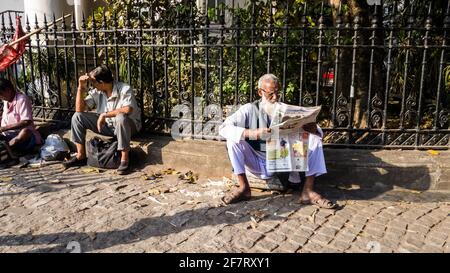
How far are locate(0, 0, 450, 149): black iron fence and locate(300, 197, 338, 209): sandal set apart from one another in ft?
3.34

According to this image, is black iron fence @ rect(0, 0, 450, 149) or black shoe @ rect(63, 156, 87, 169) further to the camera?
black shoe @ rect(63, 156, 87, 169)

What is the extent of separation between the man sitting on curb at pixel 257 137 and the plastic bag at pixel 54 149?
2726mm

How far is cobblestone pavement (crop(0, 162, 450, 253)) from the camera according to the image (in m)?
3.33

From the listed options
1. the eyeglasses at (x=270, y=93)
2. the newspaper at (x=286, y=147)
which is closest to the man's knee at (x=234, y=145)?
the newspaper at (x=286, y=147)

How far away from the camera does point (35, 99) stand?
22.3 feet

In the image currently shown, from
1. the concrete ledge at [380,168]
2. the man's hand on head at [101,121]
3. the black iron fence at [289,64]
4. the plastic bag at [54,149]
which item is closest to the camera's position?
the concrete ledge at [380,168]

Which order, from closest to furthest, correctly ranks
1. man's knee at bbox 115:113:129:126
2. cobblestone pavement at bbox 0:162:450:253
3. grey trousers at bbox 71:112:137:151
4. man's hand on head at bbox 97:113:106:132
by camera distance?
1. cobblestone pavement at bbox 0:162:450:253
2. man's knee at bbox 115:113:129:126
3. man's hand on head at bbox 97:113:106:132
4. grey trousers at bbox 71:112:137:151

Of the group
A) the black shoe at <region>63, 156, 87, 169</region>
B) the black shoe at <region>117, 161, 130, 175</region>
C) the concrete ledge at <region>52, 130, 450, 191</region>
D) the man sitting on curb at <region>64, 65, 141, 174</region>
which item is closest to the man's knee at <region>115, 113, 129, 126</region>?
the man sitting on curb at <region>64, 65, 141, 174</region>

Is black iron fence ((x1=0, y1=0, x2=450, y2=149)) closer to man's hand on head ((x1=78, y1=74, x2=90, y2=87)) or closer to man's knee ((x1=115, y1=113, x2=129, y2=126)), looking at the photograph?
man's hand on head ((x1=78, y1=74, x2=90, y2=87))

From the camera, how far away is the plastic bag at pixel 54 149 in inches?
223

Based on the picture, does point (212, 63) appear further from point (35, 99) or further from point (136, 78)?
point (35, 99)

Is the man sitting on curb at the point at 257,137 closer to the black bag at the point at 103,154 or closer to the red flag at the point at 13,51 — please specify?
the black bag at the point at 103,154

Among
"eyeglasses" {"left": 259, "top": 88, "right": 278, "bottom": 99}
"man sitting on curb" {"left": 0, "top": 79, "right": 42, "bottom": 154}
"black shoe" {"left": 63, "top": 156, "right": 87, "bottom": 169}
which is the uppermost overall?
"eyeglasses" {"left": 259, "top": 88, "right": 278, "bottom": 99}

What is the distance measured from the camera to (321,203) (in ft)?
13.3
